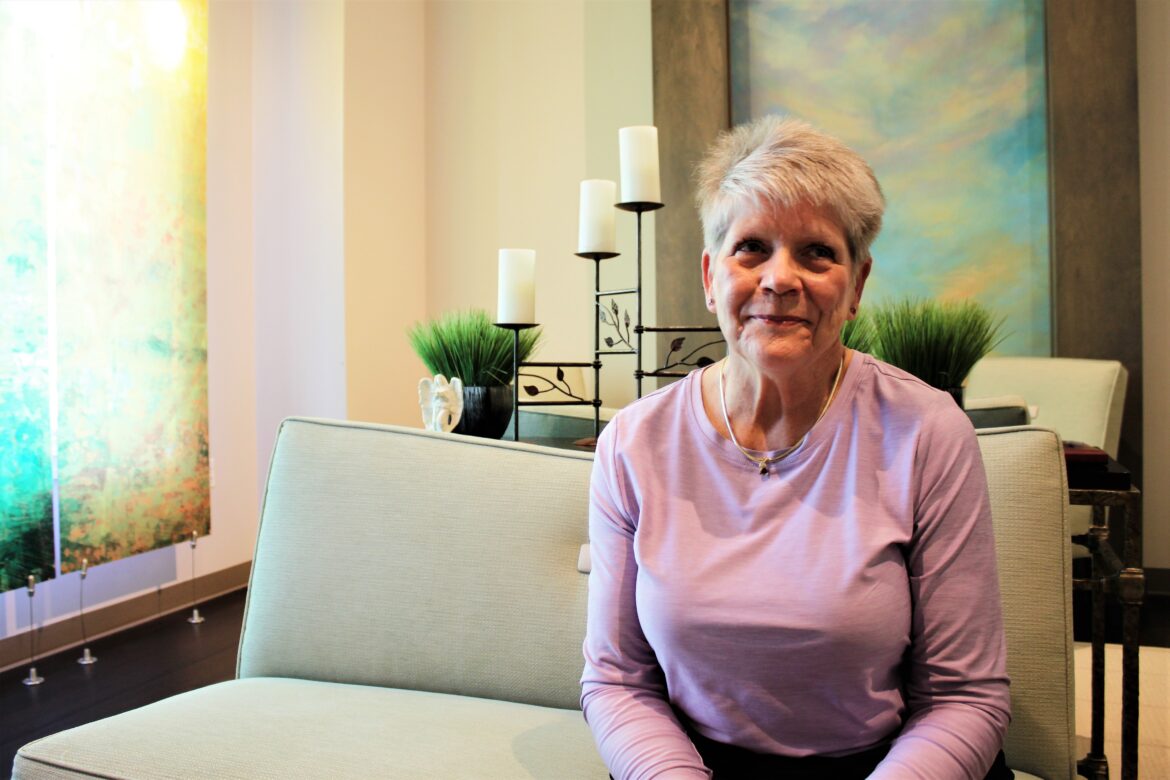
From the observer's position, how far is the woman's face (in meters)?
1.06

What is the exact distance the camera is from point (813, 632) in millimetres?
984

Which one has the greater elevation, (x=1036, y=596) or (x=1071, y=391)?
(x=1071, y=391)

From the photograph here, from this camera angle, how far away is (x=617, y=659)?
1104mm

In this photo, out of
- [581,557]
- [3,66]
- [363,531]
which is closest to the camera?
[581,557]

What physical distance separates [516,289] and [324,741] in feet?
3.60

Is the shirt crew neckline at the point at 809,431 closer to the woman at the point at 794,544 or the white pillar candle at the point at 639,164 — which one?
the woman at the point at 794,544

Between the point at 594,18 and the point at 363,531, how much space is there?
3179 millimetres

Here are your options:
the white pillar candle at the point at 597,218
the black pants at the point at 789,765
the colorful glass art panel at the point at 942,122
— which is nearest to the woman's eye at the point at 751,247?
the black pants at the point at 789,765

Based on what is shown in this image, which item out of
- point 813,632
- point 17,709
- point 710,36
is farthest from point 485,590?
point 710,36

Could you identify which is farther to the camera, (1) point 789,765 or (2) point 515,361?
(2) point 515,361

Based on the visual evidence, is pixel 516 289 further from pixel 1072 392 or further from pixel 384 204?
pixel 384 204

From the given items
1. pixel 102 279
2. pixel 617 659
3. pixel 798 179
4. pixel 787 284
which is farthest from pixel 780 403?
pixel 102 279

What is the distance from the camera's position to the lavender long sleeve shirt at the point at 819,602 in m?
0.99

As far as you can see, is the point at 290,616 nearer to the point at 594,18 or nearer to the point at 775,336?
the point at 775,336
